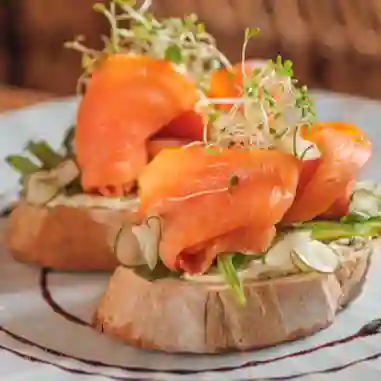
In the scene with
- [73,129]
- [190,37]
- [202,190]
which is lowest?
[73,129]

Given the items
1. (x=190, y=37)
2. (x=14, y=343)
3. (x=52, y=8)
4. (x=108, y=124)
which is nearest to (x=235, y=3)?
(x=52, y=8)

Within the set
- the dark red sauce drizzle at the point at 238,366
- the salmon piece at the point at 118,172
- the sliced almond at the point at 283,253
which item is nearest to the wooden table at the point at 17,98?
the salmon piece at the point at 118,172

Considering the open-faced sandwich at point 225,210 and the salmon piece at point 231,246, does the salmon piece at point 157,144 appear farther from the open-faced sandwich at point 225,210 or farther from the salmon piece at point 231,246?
the salmon piece at point 231,246

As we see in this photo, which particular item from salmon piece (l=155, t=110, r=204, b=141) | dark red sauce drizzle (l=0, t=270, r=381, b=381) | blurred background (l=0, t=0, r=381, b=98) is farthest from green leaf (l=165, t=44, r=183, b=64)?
blurred background (l=0, t=0, r=381, b=98)

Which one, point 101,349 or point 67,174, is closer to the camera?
point 101,349

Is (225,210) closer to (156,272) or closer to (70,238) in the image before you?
(156,272)

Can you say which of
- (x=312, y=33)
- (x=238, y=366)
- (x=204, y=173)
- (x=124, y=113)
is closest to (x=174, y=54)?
(x=124, y=113)

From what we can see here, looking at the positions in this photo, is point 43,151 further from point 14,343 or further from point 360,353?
point 360,353
